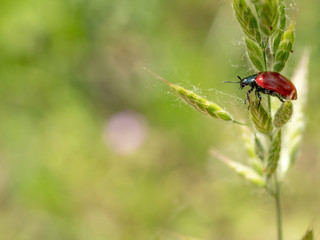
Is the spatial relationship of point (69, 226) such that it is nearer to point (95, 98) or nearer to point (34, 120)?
point (34, 120)

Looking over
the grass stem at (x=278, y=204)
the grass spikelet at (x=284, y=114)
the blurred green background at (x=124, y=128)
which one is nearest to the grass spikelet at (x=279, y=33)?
the grass spikelet at (x=284, y=114)

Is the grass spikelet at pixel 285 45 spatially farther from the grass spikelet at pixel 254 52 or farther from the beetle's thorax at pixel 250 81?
the beetle's thorax at pixel 250 81

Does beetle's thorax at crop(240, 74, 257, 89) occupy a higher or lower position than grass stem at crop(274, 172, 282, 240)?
higher

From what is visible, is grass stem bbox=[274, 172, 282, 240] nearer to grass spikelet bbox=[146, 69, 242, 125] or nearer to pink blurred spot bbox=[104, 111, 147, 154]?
grass spikelet bbox=[146, 69, 242, 125]

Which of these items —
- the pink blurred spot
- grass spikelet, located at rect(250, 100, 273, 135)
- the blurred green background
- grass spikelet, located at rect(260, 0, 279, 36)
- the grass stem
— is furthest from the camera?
the pink blurred spot

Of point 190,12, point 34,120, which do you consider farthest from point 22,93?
point 190,12

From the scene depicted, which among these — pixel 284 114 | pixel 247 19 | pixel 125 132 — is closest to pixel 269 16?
pixel 247 19

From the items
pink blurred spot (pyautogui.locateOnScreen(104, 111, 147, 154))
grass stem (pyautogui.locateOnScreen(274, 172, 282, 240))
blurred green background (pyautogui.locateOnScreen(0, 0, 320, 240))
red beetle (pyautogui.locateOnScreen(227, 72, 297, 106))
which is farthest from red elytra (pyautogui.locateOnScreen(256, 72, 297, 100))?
pink blurred spot (pyautogui.locateOnScreen(104, 111, 147, 154))

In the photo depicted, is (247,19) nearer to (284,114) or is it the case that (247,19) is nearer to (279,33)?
(279,33)
